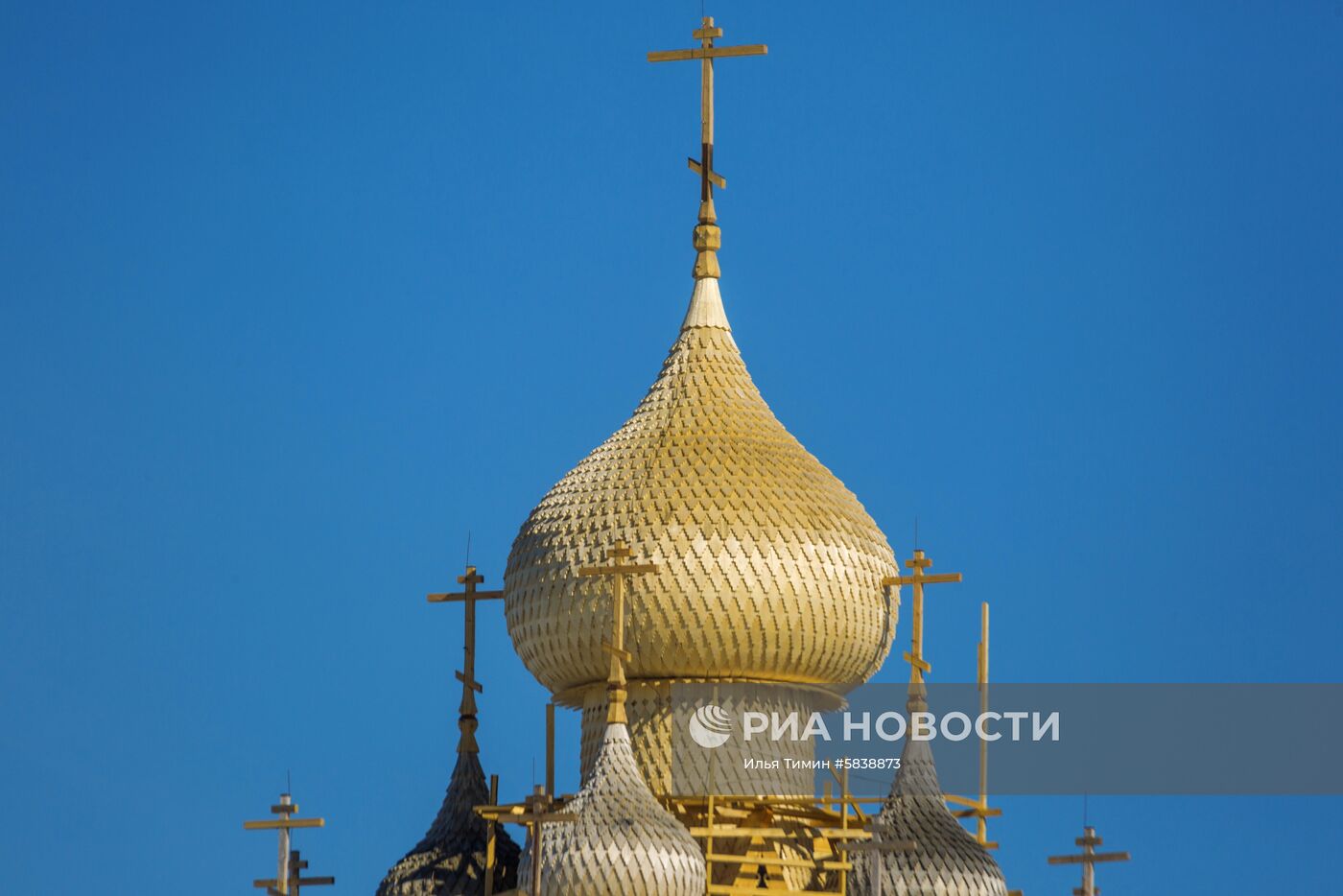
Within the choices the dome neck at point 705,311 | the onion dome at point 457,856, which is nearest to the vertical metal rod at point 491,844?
the onion dome at point 457,856

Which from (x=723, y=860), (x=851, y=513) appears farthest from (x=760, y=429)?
(x=723, y=860)

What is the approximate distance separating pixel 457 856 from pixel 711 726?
352cm

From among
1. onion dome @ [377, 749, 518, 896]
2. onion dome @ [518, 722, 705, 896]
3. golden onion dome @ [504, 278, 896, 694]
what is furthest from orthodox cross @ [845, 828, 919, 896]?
onion dome @ [377, 749, 518, 896]

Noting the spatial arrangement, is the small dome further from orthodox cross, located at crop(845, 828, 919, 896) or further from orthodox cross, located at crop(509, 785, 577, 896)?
orthodox cross, located at crop(509, 785, 577, 896)

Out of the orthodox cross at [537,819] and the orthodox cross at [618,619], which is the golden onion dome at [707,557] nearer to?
the orthodox cross at [618,619]

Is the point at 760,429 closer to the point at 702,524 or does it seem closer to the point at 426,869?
the point at 702,524

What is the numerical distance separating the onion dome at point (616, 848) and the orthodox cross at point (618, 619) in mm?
842

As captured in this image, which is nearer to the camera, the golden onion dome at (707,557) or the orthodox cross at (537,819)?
the orthodox cross at (537,819)

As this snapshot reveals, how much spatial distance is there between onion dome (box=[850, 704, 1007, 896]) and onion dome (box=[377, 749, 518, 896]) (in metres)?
4.41

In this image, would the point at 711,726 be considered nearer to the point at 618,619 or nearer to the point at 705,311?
the point at 618,619

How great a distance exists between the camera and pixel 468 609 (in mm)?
70312

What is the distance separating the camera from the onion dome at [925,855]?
67000mm

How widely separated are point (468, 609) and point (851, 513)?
4.98 m

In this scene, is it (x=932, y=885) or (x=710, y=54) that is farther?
(x=710, y=54)
